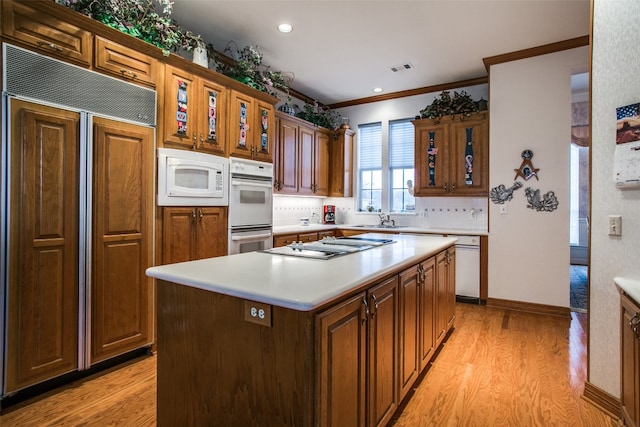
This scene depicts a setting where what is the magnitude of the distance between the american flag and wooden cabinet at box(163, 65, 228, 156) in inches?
Result: 113

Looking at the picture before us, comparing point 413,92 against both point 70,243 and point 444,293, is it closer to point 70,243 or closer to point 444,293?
point 444,293

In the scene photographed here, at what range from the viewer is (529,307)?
388 centimetres

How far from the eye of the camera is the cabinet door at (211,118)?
2.98m

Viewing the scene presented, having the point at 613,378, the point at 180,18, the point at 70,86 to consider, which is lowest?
the point at 613,378

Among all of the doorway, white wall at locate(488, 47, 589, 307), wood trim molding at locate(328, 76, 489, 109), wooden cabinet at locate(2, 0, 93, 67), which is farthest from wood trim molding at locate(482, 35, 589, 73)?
wooden cabinet at locate(2, 0, 93, 67)

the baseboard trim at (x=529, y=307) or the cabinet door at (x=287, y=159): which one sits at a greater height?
the cabinet door at (x=287, y=159)

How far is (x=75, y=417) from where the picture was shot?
1.91m

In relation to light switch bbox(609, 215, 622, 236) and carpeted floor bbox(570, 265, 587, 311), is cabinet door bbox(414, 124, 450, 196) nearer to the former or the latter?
carpeted floor bbox(570, 265, 587, 311)

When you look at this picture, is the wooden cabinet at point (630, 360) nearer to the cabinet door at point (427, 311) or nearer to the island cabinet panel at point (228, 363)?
the cabinet door at point (427, 311)

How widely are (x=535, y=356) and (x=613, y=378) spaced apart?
793 mm

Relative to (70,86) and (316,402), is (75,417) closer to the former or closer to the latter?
(316,402)

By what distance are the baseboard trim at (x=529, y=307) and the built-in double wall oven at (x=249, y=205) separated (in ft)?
9.01

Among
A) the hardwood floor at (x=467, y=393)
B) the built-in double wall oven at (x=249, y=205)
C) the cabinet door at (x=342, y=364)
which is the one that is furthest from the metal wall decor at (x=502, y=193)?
the cabinet door at (x=342, y=364)

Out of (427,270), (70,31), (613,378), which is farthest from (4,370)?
(613,378)
